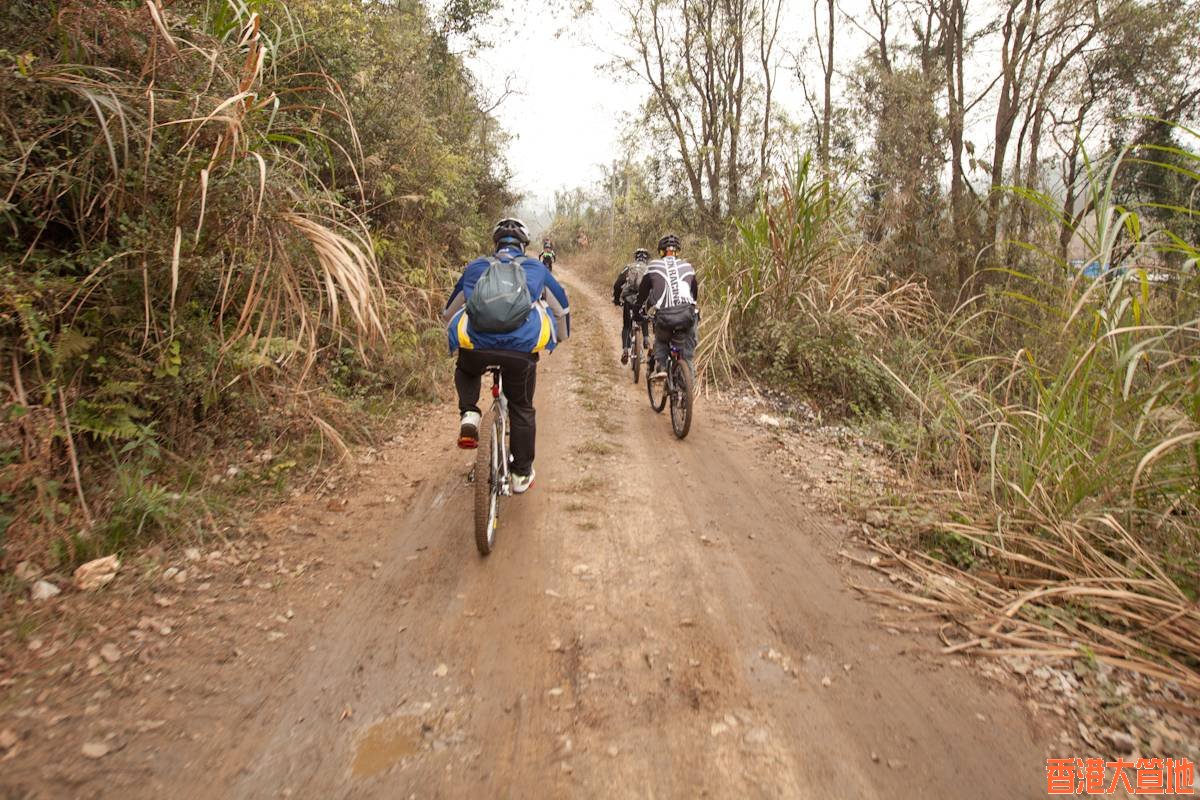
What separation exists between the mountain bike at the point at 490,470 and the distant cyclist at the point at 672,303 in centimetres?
251

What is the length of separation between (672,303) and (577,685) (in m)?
4.00

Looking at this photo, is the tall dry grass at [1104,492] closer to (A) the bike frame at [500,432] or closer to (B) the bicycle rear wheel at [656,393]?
(A) the bike frame at [500,432]

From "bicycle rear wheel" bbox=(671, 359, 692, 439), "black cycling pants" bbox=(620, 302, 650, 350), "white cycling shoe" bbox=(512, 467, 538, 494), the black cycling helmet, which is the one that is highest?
the black cycling helmet

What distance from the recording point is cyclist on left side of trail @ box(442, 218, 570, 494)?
3336 millimetres

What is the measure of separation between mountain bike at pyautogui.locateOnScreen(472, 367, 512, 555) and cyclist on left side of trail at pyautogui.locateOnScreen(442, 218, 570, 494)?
0.24 feet

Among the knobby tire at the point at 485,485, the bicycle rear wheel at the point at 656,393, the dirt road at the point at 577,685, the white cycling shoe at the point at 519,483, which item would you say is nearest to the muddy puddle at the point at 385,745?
the dirt road at the point at 577,685

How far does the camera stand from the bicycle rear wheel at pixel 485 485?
10.5 ft

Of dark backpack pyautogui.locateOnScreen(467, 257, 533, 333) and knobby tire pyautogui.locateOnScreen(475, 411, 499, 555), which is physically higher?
dark backpack pyautogui.locateOnScreen(467, 257, 533, 333)

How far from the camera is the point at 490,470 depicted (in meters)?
3.23

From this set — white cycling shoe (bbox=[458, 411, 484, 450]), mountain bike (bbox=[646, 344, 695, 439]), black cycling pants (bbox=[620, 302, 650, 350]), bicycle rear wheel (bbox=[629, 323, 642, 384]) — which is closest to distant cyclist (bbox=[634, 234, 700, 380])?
mountain bike (bbox=[646, 344, 695, 439])

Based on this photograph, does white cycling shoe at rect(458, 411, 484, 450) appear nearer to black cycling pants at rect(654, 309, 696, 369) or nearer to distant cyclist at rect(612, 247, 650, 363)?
black cycling pants at rect(654, 309, 696, 369)

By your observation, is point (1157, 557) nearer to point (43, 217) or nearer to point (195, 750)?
point (195, 750)

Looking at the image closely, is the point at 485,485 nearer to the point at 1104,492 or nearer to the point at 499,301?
the point at 499,301

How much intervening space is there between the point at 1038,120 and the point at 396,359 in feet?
51.9
